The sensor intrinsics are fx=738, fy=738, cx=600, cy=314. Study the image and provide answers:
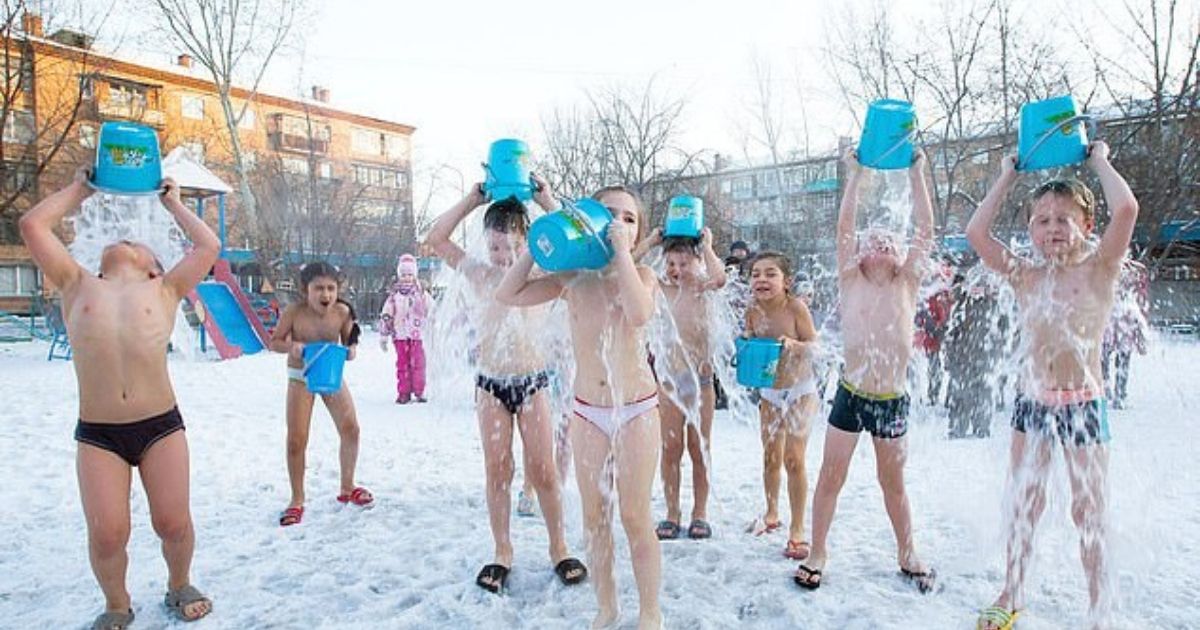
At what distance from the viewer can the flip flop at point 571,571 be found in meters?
3.49

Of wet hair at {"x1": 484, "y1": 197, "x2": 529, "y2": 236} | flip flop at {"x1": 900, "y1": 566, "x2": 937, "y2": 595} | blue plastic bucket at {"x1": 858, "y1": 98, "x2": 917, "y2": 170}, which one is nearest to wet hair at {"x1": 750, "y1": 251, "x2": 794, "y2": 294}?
blue plastic bucket at {"x1": 858, "y1": 98, "x2": 917, "y2": 170}

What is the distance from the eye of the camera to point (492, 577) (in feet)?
11.3

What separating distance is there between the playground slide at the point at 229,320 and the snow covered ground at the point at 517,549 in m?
7.48

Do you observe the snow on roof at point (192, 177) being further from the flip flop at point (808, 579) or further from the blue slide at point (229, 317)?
the flip flop at point (808, 579)

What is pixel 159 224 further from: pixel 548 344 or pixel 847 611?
pixel 847 611

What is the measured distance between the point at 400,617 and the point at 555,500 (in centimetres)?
87

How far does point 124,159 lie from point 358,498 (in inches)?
103

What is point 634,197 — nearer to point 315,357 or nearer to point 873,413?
point 873,413

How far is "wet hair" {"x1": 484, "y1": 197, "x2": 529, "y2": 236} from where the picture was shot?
351cm

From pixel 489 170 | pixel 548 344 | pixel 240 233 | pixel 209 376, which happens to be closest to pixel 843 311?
pixel 548 344

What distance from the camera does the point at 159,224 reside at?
19.4 ft

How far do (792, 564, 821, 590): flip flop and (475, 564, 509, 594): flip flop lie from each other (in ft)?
4.52

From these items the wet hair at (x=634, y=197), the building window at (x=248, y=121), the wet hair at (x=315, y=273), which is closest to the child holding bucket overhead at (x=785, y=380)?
the wet hair at (x=634, y=197)

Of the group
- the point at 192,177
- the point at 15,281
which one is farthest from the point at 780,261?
the point at 15,281
